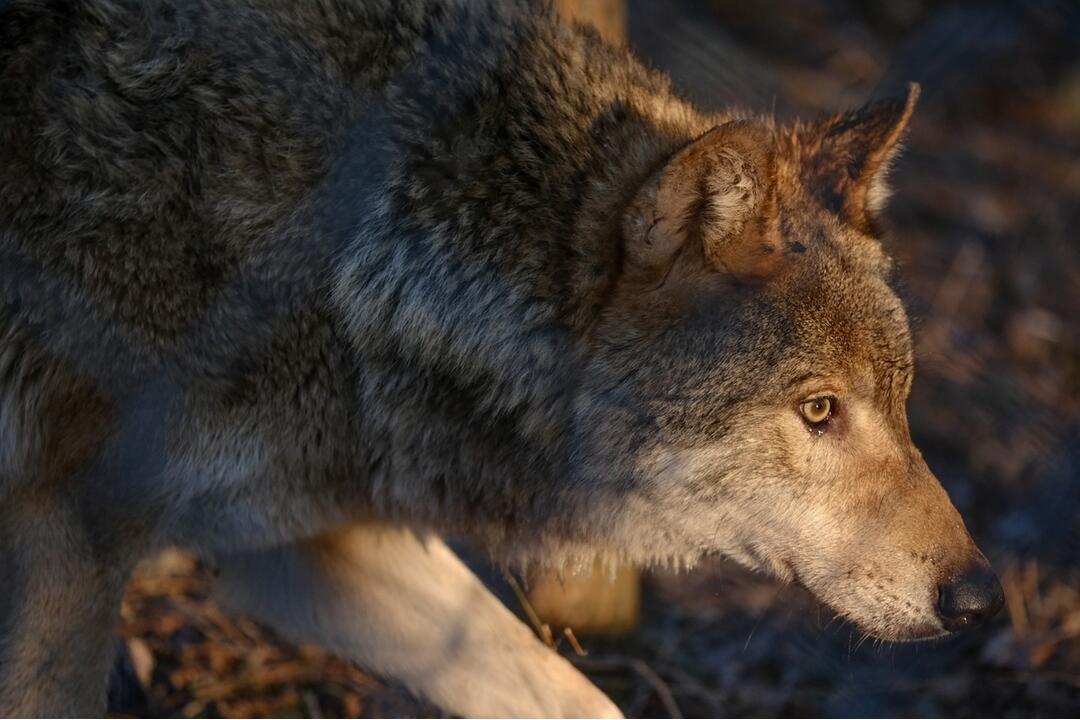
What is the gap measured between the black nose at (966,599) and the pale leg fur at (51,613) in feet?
5.43

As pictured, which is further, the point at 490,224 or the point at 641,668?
the point at 641,668

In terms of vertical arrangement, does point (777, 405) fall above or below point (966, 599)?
above

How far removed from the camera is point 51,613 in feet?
8.18

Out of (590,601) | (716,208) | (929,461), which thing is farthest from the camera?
(929,461)

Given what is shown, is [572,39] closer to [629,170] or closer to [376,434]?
[629,170]

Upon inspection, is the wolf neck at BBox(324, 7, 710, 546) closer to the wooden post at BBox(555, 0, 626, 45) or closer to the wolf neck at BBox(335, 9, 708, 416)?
the wolf neck at BBox(335, 9, 708, 416)

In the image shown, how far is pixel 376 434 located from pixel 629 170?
2.46ft

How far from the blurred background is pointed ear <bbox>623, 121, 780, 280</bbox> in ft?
1.77

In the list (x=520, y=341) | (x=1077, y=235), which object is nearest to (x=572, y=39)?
(x=520, y=341)

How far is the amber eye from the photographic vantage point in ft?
8.56

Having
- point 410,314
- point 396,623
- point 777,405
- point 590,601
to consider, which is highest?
point 777,405

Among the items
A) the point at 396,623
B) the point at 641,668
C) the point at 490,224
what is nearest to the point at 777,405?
the point at 490,224

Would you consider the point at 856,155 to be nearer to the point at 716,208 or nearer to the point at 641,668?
the point at 716,208

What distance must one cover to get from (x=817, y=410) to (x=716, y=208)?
1.61 feet
